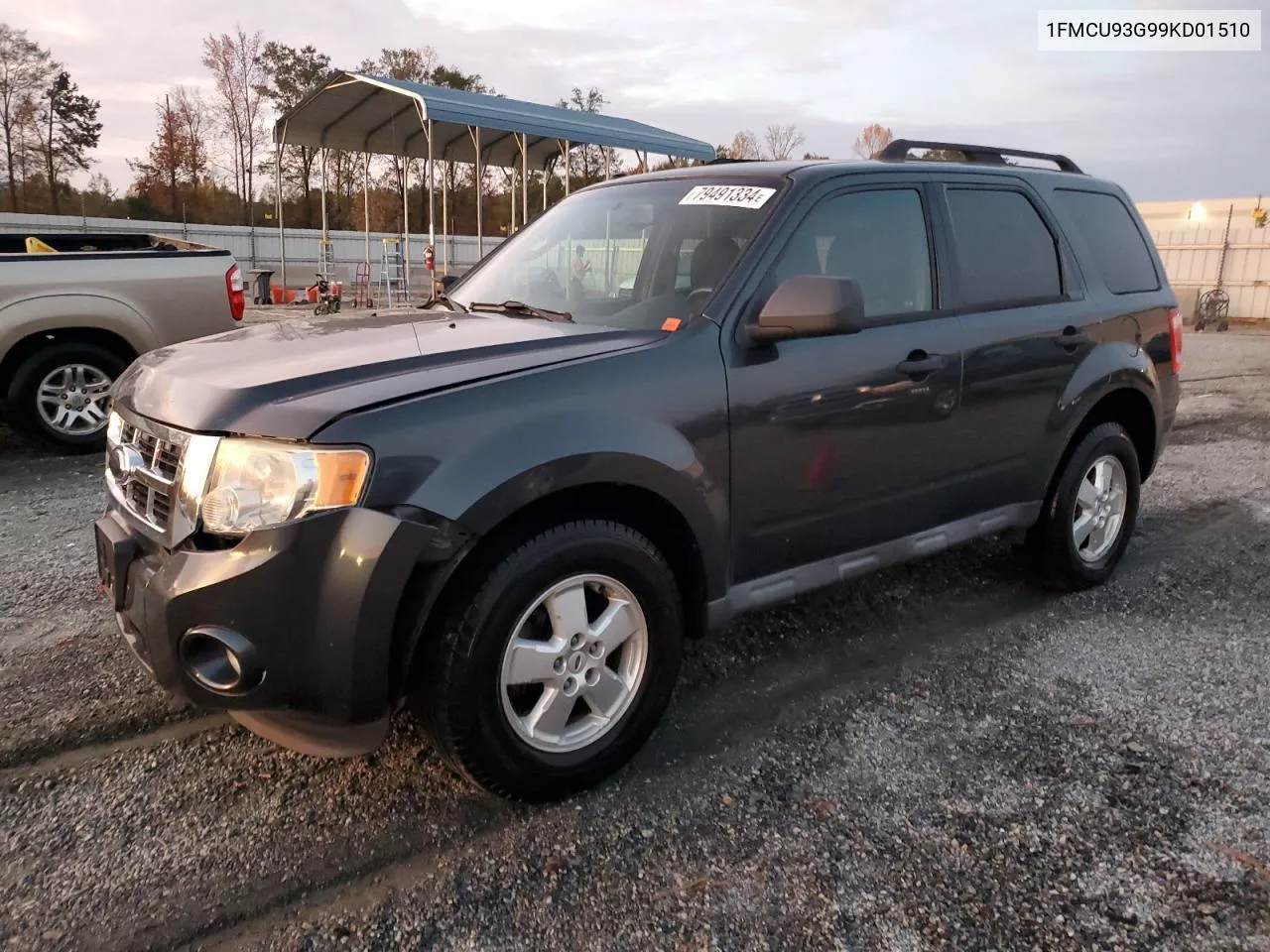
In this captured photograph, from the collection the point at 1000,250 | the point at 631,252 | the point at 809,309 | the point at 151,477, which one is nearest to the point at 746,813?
the point at 809,309

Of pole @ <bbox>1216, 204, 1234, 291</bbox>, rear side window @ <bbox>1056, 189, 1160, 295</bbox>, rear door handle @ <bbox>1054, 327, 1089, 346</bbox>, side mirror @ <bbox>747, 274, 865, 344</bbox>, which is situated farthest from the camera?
pole @ <bbox>1216, 204, 1234, 291</bbox>

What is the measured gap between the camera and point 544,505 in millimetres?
2627

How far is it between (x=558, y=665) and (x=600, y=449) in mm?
620

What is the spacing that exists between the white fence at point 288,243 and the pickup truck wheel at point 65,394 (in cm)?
1809

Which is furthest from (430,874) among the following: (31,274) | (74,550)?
(31,274)

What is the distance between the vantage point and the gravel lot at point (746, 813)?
2270mm

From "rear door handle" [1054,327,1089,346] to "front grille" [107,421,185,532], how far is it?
135 inches

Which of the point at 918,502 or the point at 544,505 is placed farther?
the point at 918,502

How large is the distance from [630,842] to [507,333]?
5.19 feet

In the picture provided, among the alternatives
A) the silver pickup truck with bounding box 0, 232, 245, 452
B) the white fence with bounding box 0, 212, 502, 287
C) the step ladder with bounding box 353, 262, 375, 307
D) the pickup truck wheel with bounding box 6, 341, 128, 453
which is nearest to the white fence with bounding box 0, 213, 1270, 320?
the white fence with bounding box 0, 212, 502, 287

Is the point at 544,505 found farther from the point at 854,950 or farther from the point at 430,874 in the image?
the point at 854,950

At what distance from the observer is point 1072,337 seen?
4.09 metres

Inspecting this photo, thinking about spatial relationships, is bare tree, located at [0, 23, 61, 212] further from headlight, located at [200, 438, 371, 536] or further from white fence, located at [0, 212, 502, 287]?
headlight, located at [200, 438, 371, 536]

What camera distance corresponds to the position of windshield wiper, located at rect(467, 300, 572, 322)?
333 cm
